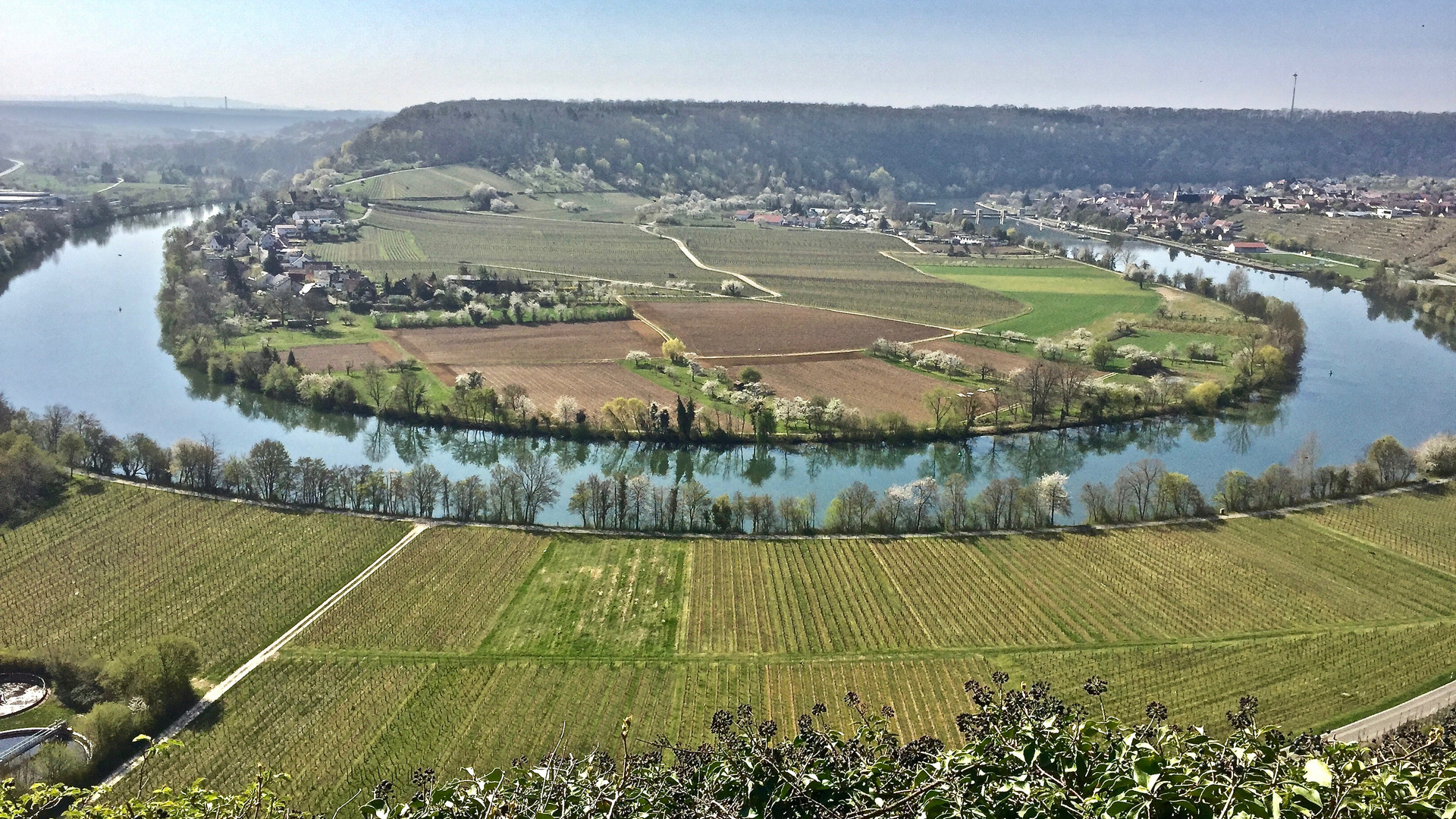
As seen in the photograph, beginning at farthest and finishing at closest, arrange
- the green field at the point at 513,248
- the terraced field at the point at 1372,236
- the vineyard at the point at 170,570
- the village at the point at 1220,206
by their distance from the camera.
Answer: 1. the village at the point at 1220,206
2. the terraced field at the point at 1372,236
3. the green field at the point at 513,248
4. the vineyard at the point at 170,570

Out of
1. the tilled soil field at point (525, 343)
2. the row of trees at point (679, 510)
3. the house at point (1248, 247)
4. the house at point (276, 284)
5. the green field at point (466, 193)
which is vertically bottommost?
the row of trees at point (679, 510)

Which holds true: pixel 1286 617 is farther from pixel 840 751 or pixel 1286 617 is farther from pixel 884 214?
pixel 884 214

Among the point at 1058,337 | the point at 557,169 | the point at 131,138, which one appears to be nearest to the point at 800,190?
the point at 557,169

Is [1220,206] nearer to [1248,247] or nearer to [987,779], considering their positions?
[1248,247]

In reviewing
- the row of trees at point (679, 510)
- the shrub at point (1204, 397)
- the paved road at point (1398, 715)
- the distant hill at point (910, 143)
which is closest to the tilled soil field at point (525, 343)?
the row of trees at point (679, 510)

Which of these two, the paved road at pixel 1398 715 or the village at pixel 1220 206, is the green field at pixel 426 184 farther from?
the paved road at pixel 1398 715

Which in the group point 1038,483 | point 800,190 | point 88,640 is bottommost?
point 88,640
